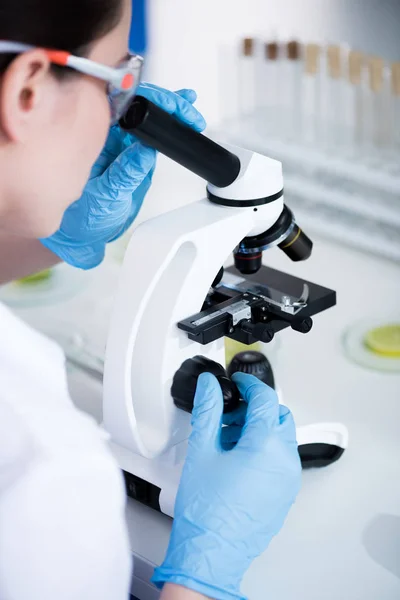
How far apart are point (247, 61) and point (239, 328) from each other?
3.93 ft

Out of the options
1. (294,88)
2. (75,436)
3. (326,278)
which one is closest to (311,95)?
(294,88)

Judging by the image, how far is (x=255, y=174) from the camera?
3.50 feet

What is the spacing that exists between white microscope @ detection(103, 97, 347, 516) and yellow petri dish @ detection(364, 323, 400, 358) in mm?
380

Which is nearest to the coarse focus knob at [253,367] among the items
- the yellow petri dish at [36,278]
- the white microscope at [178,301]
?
the white microscope at [178,301]

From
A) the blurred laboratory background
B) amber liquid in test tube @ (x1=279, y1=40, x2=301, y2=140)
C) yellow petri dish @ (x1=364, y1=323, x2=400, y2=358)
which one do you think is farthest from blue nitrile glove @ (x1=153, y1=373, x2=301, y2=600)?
amber liquid in test tube @ (x1=279, y1=40, x2=301, y2=140)

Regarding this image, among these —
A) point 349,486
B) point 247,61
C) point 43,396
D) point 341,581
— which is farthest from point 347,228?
point 43,396

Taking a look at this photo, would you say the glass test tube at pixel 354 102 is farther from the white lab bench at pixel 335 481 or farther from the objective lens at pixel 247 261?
the objective lens at pixel 247 261

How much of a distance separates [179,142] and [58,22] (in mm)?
282

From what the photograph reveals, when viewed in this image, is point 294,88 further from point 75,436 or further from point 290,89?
point 75,436

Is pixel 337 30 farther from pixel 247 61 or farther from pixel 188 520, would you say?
pixel 188 520

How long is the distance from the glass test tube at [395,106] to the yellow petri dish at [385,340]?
20.3 inches

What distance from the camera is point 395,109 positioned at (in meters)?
1.80

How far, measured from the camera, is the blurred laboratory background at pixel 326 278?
1.07 meters

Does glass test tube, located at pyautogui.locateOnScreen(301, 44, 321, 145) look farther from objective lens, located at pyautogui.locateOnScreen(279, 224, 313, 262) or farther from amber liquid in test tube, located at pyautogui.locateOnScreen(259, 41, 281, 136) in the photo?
objective lens, located at pyautogui.locateOnScreen(279, 224, 313, 262)
